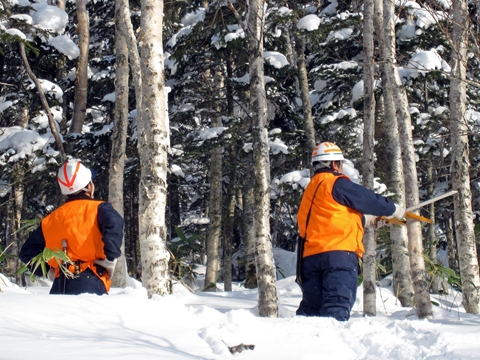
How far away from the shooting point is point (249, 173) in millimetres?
15258

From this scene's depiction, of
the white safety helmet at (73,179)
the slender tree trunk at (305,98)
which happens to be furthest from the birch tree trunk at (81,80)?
the white safety helmet at (73,179)

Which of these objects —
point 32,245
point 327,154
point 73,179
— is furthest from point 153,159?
point 327,154

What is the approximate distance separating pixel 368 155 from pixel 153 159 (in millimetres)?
4031

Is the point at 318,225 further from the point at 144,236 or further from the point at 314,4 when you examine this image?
the point at 314,4

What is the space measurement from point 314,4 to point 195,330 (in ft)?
45.5

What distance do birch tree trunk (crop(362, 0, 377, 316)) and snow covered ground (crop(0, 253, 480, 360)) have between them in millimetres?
4197

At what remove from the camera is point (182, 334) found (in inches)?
139

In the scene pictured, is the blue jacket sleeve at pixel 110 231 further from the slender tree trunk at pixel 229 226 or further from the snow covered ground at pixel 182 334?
the slender tree trunk at pixel 229 226

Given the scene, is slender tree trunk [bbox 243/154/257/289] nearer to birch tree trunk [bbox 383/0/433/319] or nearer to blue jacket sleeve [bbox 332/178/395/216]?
birch tree trunk [bbox 383/0/433/319]

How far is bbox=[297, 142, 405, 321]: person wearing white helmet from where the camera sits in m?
4.89

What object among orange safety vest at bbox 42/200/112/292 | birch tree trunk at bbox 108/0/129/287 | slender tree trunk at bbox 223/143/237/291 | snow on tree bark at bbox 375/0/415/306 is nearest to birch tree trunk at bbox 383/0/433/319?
snow on tree bark at bbox 375/0/415/306

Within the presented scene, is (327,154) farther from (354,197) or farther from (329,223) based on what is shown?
(329,223)

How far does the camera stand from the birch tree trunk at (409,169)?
7406 mm

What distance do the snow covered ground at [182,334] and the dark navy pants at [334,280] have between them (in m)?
0.68
